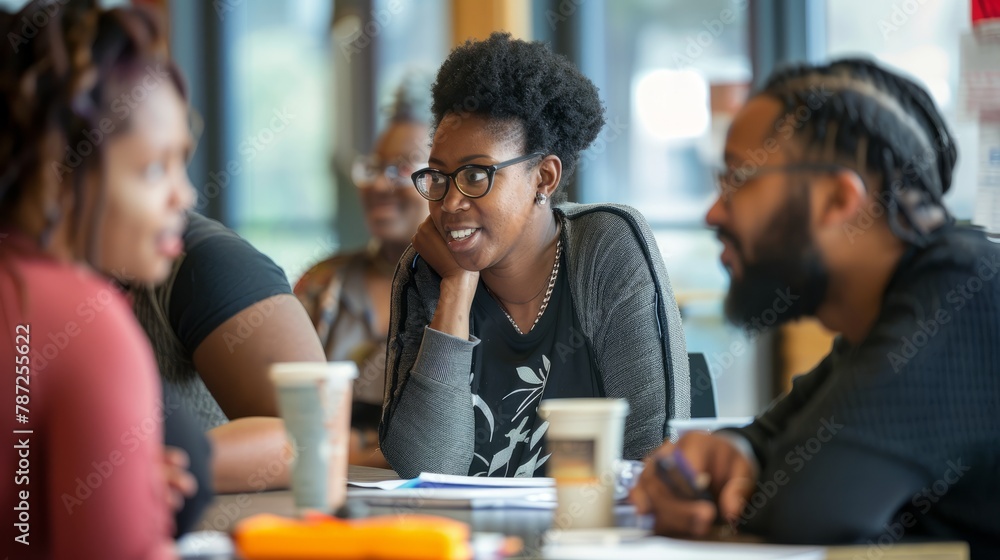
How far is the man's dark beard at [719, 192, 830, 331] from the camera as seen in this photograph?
4.48ft

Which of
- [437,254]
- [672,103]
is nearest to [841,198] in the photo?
[437,254]

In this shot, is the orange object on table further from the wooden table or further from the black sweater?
the black sweater

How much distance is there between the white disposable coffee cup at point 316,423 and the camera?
1.22m

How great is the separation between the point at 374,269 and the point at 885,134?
9.55ft

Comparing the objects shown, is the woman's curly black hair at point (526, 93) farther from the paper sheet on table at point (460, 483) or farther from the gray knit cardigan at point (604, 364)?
the paper sheet on table at point (460, 483)

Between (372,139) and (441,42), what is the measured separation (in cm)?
73

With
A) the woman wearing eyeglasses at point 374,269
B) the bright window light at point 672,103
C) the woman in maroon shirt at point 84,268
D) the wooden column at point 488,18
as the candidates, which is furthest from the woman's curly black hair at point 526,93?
the wooden column at point 488,18

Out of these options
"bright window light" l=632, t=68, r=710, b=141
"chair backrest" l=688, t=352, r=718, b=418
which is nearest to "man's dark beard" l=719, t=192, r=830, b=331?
"chair backrest" l=688, t=352, r=718, b=418

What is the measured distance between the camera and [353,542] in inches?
38.2

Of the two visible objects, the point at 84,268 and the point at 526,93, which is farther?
the point at 526,93

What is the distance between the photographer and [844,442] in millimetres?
1214

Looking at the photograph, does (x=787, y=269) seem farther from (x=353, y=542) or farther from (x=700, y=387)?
(x=700, y=387)

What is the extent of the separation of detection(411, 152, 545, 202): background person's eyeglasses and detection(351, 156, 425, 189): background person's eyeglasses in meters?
1.80

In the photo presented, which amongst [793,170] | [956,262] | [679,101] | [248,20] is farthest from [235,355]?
[248,20]
